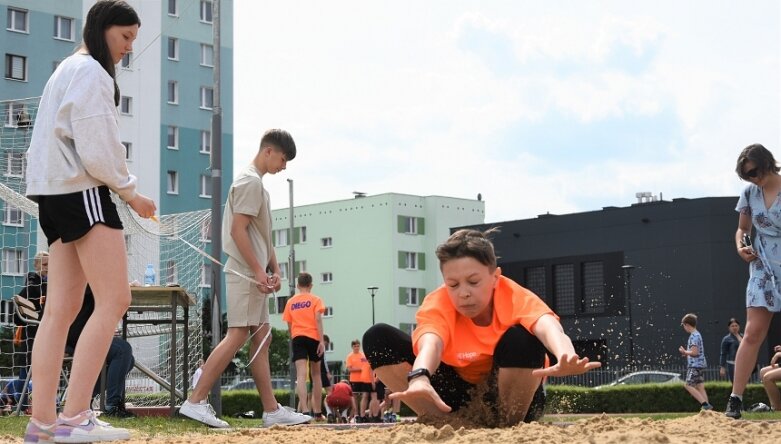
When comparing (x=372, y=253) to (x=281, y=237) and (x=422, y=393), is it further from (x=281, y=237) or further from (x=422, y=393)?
(x=422, y=393)

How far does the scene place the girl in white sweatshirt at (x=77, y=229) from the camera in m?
5.11

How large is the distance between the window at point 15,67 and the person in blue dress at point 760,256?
51.6 m

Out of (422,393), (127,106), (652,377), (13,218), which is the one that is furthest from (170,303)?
(127,106)

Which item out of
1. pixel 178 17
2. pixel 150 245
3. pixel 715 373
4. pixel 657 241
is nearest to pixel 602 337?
pixel 657 241

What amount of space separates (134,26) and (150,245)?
14.5m

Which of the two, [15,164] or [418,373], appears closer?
[418,373]

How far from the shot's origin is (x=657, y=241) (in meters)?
54.1

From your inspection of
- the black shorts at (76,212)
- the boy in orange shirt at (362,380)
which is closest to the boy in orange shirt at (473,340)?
the black shorts at (76,212)

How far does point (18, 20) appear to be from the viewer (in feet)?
181

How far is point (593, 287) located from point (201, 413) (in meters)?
49.2

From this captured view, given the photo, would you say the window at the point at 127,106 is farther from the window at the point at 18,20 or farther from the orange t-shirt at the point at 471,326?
the orange t-shirt at the point at 471,326

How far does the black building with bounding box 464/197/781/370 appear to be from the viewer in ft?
170

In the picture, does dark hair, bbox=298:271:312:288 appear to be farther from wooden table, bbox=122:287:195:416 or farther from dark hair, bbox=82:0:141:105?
dark hair, bbox=82:0:141:105

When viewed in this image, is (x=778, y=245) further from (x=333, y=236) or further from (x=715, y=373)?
(x=333, y=236)
